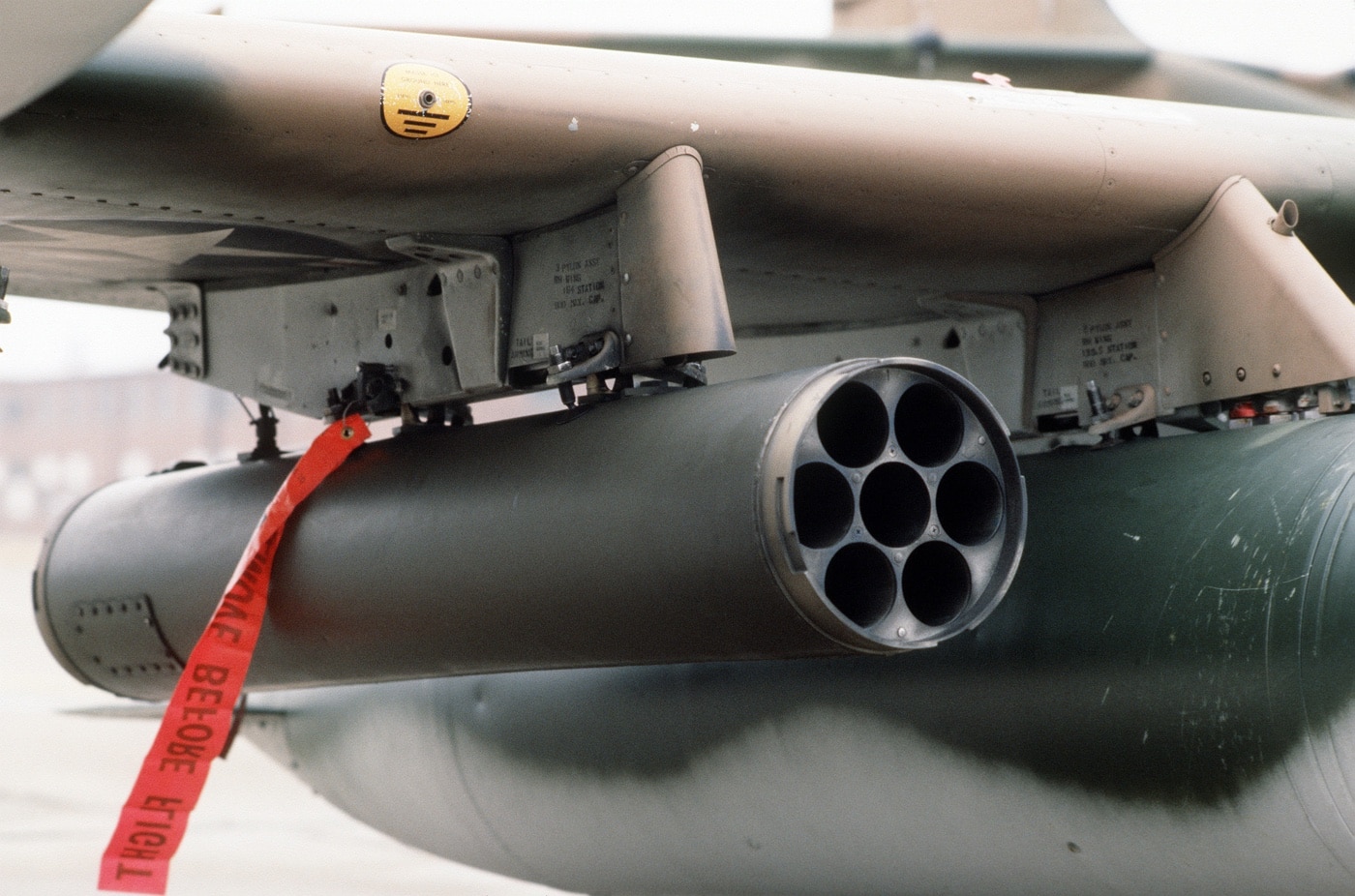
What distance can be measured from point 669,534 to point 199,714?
1.40 meters

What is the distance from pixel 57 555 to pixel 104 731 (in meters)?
11.5

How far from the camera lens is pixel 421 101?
3287 millimetres

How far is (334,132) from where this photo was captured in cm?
324

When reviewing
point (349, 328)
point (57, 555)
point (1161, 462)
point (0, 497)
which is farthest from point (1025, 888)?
point (0, 497)

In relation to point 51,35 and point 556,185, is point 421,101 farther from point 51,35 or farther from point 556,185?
point 51,35

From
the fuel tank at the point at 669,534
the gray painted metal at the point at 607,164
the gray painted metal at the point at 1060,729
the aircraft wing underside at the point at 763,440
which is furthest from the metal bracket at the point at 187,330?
the gray painted metal at the point at 1060,729

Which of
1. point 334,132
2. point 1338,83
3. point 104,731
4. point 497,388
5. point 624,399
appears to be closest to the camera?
point 334,132

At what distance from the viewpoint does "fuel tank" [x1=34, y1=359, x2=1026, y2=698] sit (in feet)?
9.95

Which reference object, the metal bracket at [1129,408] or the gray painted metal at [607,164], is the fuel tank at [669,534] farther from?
the metal bracket at [1129,408]

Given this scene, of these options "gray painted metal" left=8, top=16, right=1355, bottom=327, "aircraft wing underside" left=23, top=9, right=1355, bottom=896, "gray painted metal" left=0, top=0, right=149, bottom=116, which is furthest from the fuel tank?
"gray painted metal" left=0, top=0, right=149, bottom=116

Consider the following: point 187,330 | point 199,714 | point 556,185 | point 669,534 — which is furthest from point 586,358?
point 187,330

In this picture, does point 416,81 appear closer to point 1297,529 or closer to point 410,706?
point 1297,529

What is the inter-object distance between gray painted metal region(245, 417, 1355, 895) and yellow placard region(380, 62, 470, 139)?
5.50 feet

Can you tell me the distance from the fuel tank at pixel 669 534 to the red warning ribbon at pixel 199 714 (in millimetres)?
54
